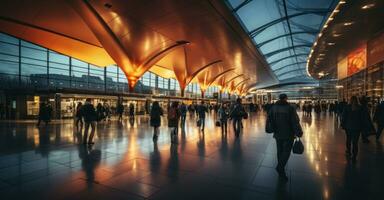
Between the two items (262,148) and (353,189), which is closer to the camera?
(353,189)

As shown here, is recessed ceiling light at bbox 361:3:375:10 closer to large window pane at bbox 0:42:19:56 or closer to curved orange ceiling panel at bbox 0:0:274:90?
curved orange ceiling panel at bbox 0:0:274:90

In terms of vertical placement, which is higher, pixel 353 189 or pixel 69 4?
pixel 69 4

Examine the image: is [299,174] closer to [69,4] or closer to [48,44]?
[69,4]

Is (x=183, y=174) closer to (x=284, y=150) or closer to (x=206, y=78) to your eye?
(x=284, y=150)

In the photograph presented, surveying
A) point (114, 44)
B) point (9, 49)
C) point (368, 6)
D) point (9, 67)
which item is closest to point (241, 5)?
point (368, 6)

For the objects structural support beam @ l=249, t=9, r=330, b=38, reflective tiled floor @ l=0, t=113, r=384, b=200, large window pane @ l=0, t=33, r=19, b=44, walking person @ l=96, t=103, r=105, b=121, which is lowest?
reflective tiled floor @ l=0, t=113, r=384, b=200

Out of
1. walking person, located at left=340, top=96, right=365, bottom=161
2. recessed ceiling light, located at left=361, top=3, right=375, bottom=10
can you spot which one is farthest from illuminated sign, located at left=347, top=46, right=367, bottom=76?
walking person, located at left=340, top=96, right=365, bottom=161

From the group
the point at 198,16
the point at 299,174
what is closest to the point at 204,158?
the point at 299,174

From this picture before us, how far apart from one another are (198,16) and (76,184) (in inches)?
492

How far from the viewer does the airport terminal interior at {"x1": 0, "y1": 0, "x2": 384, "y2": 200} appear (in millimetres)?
3910

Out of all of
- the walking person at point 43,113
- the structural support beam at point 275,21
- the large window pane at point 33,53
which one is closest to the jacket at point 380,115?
the structural support beam at point 275,21

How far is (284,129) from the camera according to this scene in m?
4.24

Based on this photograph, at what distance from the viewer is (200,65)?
32906mm

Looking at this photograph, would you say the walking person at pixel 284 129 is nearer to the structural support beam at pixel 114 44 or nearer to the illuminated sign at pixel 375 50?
the structural support beam at pixel 114 44
